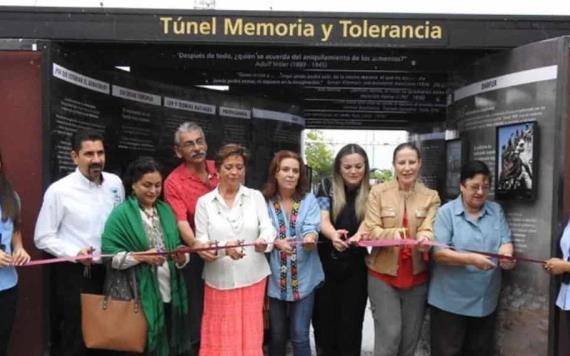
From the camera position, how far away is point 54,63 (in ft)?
15.2

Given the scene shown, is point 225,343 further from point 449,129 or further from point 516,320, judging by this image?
point 449,129

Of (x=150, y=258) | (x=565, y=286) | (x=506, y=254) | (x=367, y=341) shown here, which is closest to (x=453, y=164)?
(x=506, y=254)

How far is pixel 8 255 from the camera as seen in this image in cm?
404

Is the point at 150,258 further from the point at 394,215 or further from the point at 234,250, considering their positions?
the point at 394,215

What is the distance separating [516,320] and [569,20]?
2240 millimetres

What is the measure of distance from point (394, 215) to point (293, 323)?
1047 mm

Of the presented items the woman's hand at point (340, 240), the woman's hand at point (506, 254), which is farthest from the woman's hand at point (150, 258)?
the woman's hand at point (506, 254)

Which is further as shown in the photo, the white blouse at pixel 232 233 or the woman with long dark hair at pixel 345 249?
the woman with long dark hair at pixel 345 249

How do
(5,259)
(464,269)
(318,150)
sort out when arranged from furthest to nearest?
(318,150) → (464,269) → (5,259)

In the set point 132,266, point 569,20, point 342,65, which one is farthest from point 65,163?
point 569,20

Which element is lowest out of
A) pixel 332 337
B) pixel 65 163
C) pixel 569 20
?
pixel 332 337

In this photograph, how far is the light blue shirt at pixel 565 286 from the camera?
161 inches

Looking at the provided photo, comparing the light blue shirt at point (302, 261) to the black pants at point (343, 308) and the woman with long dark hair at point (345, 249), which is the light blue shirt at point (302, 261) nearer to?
the woman with long dark hair at point (345, 249)

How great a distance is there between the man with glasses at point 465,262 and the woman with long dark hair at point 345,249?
1.85 feet
